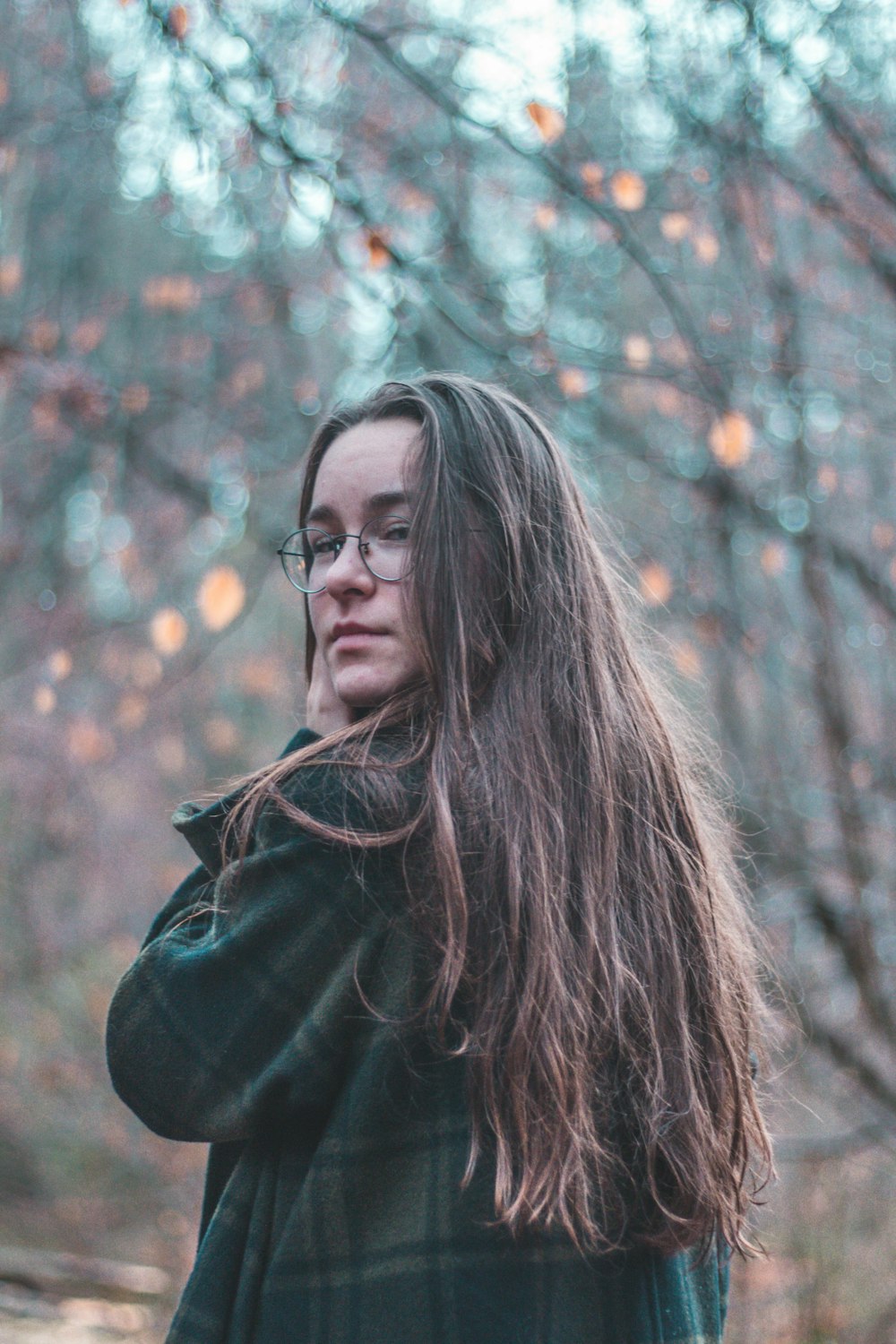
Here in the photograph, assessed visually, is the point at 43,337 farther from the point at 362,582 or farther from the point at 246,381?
the point at 362,582

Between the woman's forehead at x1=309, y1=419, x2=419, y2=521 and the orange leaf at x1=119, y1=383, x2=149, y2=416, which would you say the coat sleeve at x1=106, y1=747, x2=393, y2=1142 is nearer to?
the woman's forehead at x1=309, y1=419, x2=419, y2=521

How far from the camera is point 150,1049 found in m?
1.32

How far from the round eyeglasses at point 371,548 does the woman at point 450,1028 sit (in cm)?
3

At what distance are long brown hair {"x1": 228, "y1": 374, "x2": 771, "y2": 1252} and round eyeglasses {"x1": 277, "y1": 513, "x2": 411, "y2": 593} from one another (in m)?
0.04

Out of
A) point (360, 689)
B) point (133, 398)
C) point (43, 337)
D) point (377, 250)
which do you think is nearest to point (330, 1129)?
point (360, 689)

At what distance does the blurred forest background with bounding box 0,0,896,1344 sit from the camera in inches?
138

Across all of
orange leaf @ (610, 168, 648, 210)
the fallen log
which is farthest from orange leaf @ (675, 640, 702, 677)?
the fallen log

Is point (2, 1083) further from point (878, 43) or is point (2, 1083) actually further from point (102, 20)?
point (878, 43)

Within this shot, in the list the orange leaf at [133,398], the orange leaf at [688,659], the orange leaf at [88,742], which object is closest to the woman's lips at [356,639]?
the orange leaf at [688,659]

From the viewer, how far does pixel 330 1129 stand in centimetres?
133

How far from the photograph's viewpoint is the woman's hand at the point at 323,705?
159 cm

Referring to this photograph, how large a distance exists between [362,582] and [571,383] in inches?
87.8

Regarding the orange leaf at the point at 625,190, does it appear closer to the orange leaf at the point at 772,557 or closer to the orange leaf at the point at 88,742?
the orange leaf at the point at 772,557

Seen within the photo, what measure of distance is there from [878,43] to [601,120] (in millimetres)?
1056
